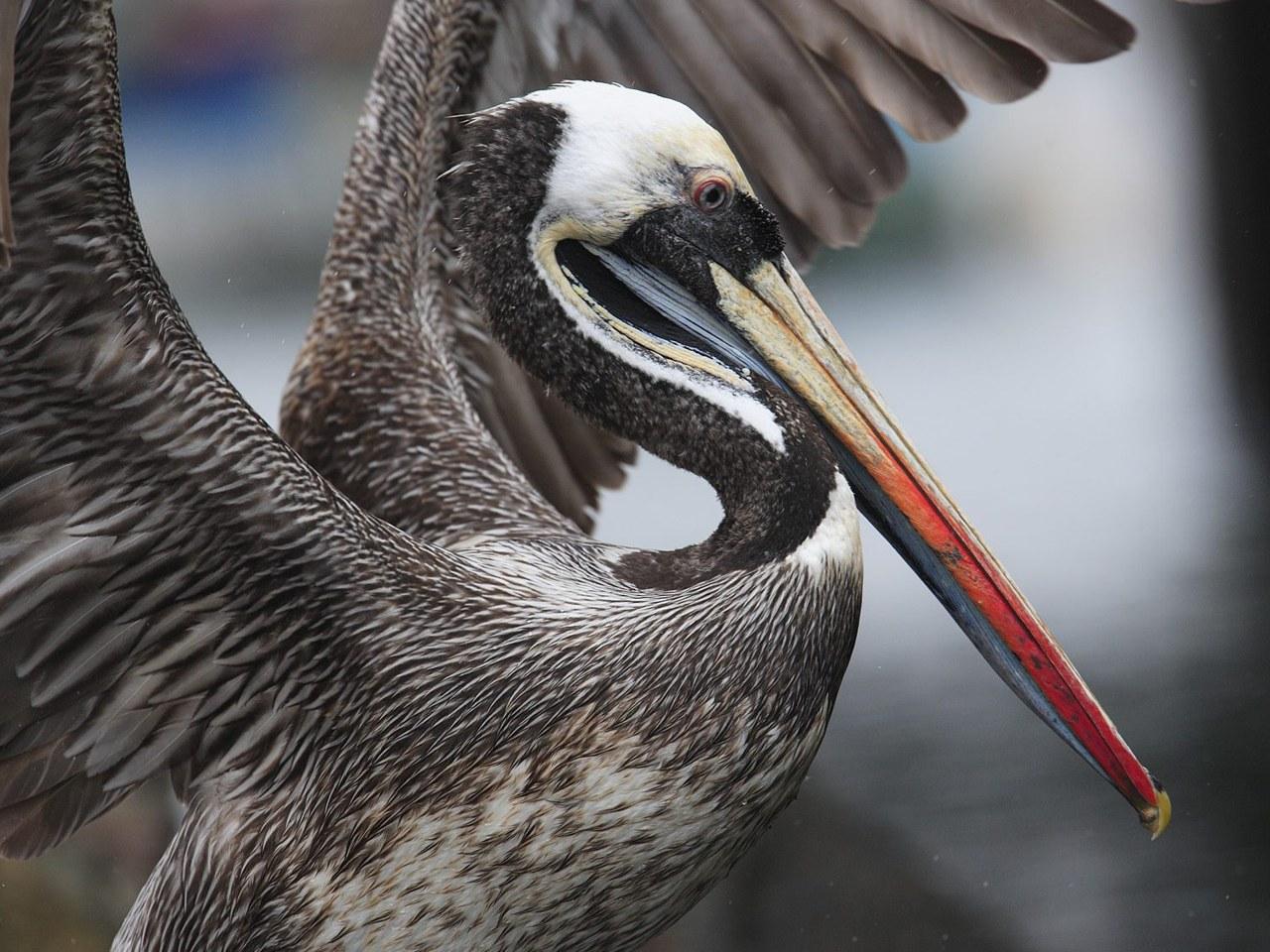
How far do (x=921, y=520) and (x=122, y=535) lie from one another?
130 centimetres

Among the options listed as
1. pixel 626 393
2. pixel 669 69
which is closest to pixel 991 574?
pixel 626 393

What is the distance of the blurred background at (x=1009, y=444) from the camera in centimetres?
523

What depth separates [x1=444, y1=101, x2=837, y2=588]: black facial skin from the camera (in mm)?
3041

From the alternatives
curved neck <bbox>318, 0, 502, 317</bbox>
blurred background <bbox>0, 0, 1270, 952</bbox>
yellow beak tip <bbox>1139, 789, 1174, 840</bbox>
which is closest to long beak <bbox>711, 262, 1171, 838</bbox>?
yellow beak tip <bbox>1139, 789, 1174, 840</bbox>

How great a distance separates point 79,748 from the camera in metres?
2.94

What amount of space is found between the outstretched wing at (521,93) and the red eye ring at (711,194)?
0.80 metres

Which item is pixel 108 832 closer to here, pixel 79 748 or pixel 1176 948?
pixel 79 748

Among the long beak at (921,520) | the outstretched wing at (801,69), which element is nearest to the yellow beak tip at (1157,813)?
the long beak at (921,520)

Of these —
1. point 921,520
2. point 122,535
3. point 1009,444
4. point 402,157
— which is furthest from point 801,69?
point 1009,444

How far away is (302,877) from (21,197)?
1.16 meters

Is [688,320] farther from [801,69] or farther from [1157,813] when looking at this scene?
[1157,813]

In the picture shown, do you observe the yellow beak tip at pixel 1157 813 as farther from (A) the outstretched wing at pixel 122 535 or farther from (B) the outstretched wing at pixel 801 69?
(B) the outstretched wing at pixel 801 69

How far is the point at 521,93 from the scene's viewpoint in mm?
3939

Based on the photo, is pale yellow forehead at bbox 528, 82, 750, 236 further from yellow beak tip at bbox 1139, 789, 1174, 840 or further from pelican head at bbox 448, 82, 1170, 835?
yellow beak tip at bbox 1139, 789, 1174, 840
